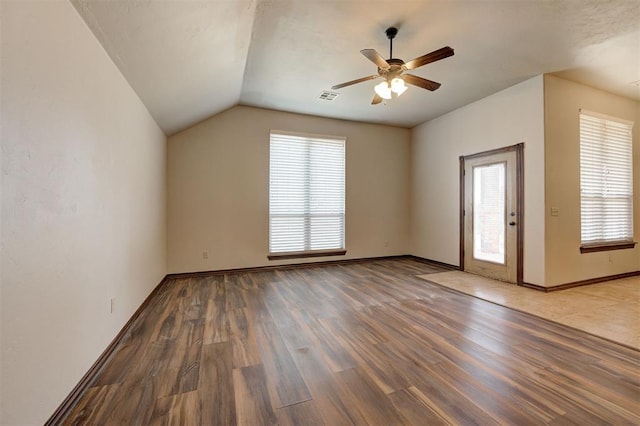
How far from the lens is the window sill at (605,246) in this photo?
4.05 metres

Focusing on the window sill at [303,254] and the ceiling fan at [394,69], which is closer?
the ceiling fan at [394,69]

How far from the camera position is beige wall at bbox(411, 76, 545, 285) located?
12.5 feet

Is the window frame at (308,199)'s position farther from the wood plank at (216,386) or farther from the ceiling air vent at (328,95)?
the wood plank at (216,386)

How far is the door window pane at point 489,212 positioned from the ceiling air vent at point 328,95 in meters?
2.75

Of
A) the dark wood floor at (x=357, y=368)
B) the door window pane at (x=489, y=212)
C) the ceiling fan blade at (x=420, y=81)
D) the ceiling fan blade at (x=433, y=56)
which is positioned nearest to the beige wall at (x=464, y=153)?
the door window pane at (x=489, y=212)

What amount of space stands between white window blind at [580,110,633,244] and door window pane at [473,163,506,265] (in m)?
1.11

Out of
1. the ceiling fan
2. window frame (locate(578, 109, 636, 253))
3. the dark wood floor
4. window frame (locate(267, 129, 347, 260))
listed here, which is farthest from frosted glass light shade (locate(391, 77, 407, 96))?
window frame (locate(578, 109, 636, 253))

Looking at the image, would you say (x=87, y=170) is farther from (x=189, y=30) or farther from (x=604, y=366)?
(x=604, y=366)

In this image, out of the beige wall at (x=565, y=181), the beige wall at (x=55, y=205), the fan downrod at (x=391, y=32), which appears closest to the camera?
the beige wall at (x=55, y=205)

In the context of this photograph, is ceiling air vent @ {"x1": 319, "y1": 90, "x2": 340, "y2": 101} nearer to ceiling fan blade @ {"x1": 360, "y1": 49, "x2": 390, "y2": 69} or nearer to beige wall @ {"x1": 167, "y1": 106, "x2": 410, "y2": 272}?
beige wall @ {"x1": 167, "y1": 106, "x2": 410, "y2": 272}

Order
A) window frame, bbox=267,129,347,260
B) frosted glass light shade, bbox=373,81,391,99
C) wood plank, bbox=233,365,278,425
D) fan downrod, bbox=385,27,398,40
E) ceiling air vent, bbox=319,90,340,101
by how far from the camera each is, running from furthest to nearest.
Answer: window frame, bbox=267,129,347,260, ceiling air vent, bbox=319,90,340,101, frosted glass light shade, bbox=373,81,391,99, fan downrod, bbox=385,27,398,40, wood plank, bbox=233,365,278,425

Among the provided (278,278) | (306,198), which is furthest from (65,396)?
(306,198)

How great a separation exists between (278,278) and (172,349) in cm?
227

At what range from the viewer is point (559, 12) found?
2506mm
